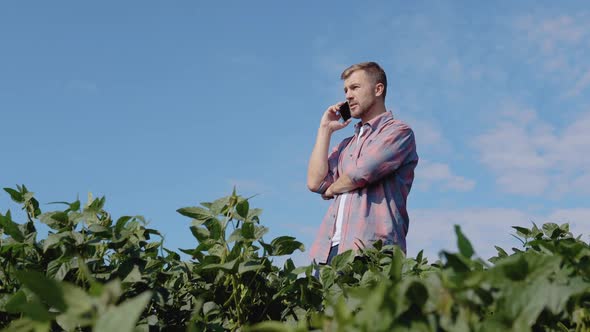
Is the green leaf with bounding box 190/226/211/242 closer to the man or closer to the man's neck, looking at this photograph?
the man

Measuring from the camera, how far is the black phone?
5160 mm

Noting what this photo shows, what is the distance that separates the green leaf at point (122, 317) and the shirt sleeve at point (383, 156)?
3399 mm

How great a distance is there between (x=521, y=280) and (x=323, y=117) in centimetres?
373

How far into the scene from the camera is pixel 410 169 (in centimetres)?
466

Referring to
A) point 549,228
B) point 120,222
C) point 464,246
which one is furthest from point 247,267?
point 549,228

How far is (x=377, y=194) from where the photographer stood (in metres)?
4.49

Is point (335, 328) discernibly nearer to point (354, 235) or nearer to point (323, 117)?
point (354, 235)

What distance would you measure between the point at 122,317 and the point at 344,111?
4.30m

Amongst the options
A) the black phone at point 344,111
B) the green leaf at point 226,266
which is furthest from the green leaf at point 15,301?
the black phone at point 344,111

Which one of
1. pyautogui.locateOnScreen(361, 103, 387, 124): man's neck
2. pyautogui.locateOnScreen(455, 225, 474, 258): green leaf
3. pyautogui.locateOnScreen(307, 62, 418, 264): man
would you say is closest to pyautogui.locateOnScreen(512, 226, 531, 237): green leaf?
pyautogui.locateOnScreen(307, 62, 418, 264): man

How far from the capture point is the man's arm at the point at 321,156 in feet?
15.9

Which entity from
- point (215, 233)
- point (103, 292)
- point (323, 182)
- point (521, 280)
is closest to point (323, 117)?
point (323, 182)

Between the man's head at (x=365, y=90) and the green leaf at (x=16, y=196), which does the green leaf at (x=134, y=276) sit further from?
the man's head at (x=365, y=90)

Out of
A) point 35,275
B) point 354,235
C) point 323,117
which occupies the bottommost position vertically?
point 35,275
